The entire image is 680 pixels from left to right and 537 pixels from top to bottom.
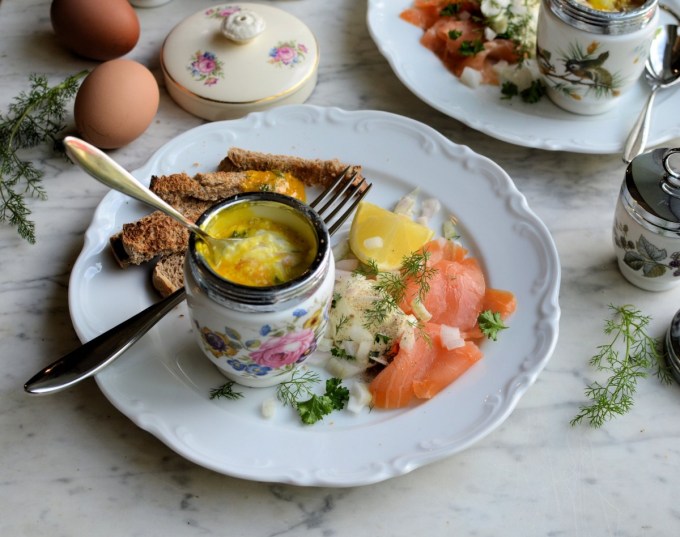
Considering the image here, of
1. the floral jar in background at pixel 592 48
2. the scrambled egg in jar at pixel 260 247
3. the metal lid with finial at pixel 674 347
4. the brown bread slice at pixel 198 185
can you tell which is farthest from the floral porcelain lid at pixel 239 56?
the metal lid with finial at pixel 674 347

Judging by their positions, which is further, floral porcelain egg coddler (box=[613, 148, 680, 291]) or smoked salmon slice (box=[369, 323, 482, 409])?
floral porcelain egg coddler (box=[613, 148, 680, 291])

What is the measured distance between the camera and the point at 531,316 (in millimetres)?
2260

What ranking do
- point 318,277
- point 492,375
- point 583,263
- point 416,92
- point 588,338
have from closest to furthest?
point 318,277 < point 492,375 < point 588,338 < point 583,263 < point 416,92

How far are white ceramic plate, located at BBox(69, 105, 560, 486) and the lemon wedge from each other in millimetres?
187

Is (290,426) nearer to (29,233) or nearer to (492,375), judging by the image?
(492,375)

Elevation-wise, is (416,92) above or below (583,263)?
above

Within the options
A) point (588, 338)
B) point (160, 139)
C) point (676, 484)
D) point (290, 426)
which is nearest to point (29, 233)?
point (160, 139)

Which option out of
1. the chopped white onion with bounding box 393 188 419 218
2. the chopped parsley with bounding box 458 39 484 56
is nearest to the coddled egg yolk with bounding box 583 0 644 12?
the chopped parsley with bounding box 458 39 484 56

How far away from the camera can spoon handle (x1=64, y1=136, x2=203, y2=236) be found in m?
1.78

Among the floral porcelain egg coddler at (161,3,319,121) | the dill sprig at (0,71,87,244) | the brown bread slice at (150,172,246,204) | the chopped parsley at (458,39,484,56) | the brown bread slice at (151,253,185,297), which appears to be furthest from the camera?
the chopped parsley at (458,39,484,56)

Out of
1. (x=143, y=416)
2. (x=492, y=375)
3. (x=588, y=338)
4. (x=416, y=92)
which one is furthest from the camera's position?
(x=416, y=92)

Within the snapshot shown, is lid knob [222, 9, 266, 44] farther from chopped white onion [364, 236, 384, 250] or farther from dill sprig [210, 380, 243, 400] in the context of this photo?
dill sprig [210, 380, 243, 400]

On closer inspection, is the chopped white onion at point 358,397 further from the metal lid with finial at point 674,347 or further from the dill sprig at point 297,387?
the metal lid with finial at point 674,347

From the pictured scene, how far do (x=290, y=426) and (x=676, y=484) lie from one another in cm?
103
